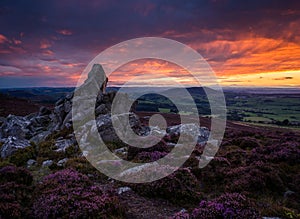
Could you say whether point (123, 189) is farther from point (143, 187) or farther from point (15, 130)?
point (15, 130)

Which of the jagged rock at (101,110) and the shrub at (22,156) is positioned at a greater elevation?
the jagged rock at (101,110)

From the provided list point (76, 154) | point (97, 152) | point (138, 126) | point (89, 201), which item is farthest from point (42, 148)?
point (89, 201)

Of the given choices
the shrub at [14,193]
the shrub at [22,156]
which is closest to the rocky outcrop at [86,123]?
the shrub at [22,156]

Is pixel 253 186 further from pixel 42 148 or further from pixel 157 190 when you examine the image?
pixel 42 148

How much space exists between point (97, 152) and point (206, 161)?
8.20 metres

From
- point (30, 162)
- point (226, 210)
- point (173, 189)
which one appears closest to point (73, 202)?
point (173, 189)

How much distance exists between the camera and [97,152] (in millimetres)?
16844

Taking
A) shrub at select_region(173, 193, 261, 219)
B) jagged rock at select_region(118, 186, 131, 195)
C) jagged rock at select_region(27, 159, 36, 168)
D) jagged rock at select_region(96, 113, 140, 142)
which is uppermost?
jagged rock at select_region(96, 113, 140, 142)

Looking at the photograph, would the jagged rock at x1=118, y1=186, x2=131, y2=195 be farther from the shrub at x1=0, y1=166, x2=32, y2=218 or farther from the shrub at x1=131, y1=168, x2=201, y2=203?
the shrub at x1=0, y1=166, x2=32, y2=218

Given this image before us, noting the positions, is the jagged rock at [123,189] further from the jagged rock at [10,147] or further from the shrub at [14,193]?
the jagged rock at [10,147]

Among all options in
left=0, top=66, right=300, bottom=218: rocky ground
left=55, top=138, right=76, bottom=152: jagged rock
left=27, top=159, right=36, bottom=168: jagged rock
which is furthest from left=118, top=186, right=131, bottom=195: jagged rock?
left=55, top=138, right=76, bottom=152: jagged rock

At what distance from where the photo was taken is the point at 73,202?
315 inches

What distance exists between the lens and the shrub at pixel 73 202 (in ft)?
24.6

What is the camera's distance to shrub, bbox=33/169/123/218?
7492 millimetres
